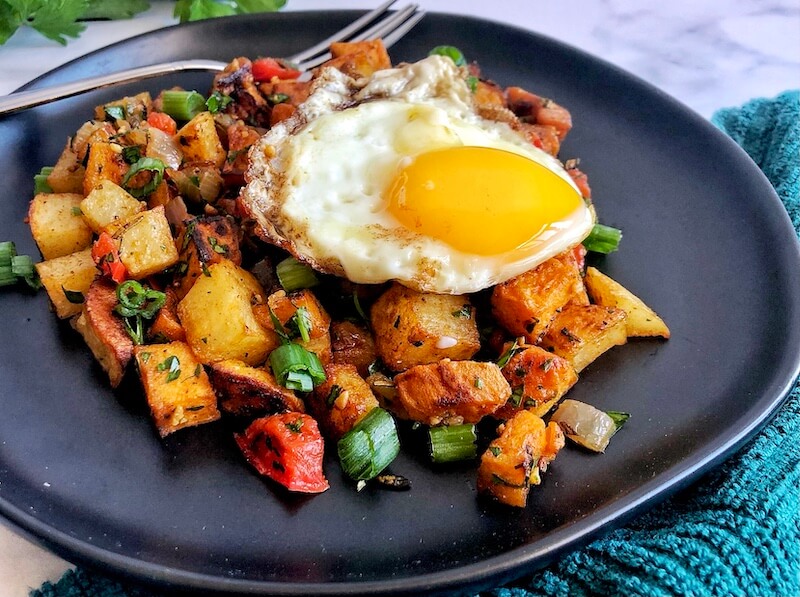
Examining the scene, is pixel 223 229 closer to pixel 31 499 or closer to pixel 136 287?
pixel 136 287

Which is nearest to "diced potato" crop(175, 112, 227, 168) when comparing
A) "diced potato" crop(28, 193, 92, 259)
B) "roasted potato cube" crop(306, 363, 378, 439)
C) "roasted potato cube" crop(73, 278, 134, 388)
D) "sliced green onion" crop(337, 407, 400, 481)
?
"diced potato" crop(28, 193, 92, 259)

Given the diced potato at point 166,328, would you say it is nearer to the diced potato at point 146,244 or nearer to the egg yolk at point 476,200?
the diced potato at point 146,244

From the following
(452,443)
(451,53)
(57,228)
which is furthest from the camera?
(451,53)

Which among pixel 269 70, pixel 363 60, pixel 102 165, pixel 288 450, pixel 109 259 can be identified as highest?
pixel 363 60

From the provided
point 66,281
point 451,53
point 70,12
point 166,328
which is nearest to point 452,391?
point 166,328

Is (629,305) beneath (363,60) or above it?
beneath

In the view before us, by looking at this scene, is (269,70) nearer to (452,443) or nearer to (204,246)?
(204,246)

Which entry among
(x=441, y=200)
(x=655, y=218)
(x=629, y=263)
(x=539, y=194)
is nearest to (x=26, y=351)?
(x=441, y=200)
